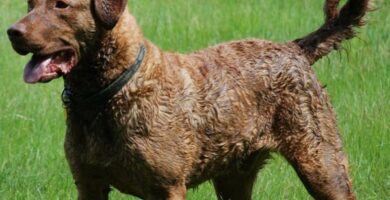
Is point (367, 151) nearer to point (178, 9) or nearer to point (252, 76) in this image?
point (252, 76)

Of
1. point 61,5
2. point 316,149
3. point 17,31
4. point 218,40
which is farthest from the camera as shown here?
point 218,40

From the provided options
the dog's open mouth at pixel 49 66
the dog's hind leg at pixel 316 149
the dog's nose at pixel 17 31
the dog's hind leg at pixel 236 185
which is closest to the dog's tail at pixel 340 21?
the dog's hind leg at pixel 316 149

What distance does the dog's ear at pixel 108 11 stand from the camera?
21.6 ft

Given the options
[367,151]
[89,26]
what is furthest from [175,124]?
[367,151]

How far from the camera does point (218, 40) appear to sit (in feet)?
42.2

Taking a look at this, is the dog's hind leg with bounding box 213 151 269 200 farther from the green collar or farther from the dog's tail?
the green collar

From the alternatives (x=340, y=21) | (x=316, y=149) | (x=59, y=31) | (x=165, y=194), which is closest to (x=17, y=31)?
(x=59, y=31)

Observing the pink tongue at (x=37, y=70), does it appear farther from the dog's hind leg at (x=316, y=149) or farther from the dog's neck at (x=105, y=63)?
the dog's hind leg at (x=316, y=149)

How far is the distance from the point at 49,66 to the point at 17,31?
297 mm

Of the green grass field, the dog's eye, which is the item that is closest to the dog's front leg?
the dog's eye

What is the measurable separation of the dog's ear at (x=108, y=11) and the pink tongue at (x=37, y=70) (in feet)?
1.29

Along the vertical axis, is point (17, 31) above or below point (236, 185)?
above

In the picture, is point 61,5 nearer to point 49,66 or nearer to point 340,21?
point 49,66

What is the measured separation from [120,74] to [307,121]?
1.53 metres
